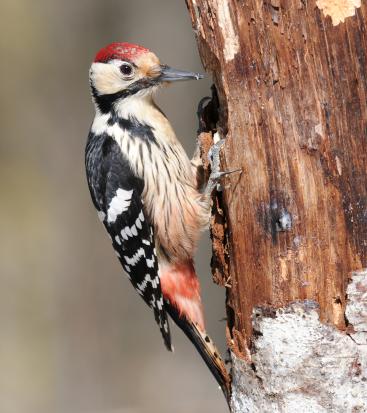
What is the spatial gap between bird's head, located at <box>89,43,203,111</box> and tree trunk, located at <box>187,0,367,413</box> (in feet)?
2.96

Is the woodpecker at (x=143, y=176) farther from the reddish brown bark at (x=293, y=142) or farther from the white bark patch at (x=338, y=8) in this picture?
the white bark patch at (x=338, y=8)

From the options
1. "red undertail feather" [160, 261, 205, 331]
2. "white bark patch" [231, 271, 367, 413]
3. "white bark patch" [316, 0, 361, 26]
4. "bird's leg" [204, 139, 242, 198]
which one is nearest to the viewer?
"white bark patch" [316, 0, 361, 26]

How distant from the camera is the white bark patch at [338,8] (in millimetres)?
2914

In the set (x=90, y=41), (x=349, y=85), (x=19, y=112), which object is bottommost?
(x=349, y=85)

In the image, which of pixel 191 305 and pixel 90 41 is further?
pixel 90 41

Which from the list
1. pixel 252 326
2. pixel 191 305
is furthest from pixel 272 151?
pixel 191 305

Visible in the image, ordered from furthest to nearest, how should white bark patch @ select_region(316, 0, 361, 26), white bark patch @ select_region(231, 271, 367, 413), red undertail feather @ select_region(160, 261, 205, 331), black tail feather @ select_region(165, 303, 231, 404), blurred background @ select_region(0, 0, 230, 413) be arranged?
blurred background @ select_region(0, 0, 230, 413)
red undertail feather @ select_region(160, 261, 205, 331)
black tail feather @ select_region(165, 303, 231, 404)
white bark patch @ select_region(231, 271, 367, 413)
white bark patch @ select_region(316, 0, 361, 26)

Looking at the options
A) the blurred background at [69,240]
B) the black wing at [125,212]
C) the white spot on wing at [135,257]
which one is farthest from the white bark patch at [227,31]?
the blurred background at [69,240]

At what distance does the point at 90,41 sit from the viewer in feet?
27.1

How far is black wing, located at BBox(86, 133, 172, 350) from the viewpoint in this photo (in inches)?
165

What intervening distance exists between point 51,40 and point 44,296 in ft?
9.35

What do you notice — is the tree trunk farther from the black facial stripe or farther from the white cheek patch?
the white cheek patch

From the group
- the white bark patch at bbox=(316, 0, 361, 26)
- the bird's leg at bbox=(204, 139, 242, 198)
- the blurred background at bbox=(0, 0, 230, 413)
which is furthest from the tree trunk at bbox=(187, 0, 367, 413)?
the blurred background at bbox=(0, 0, 230, 413)

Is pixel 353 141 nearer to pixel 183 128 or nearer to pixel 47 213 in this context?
pixel 183 128
